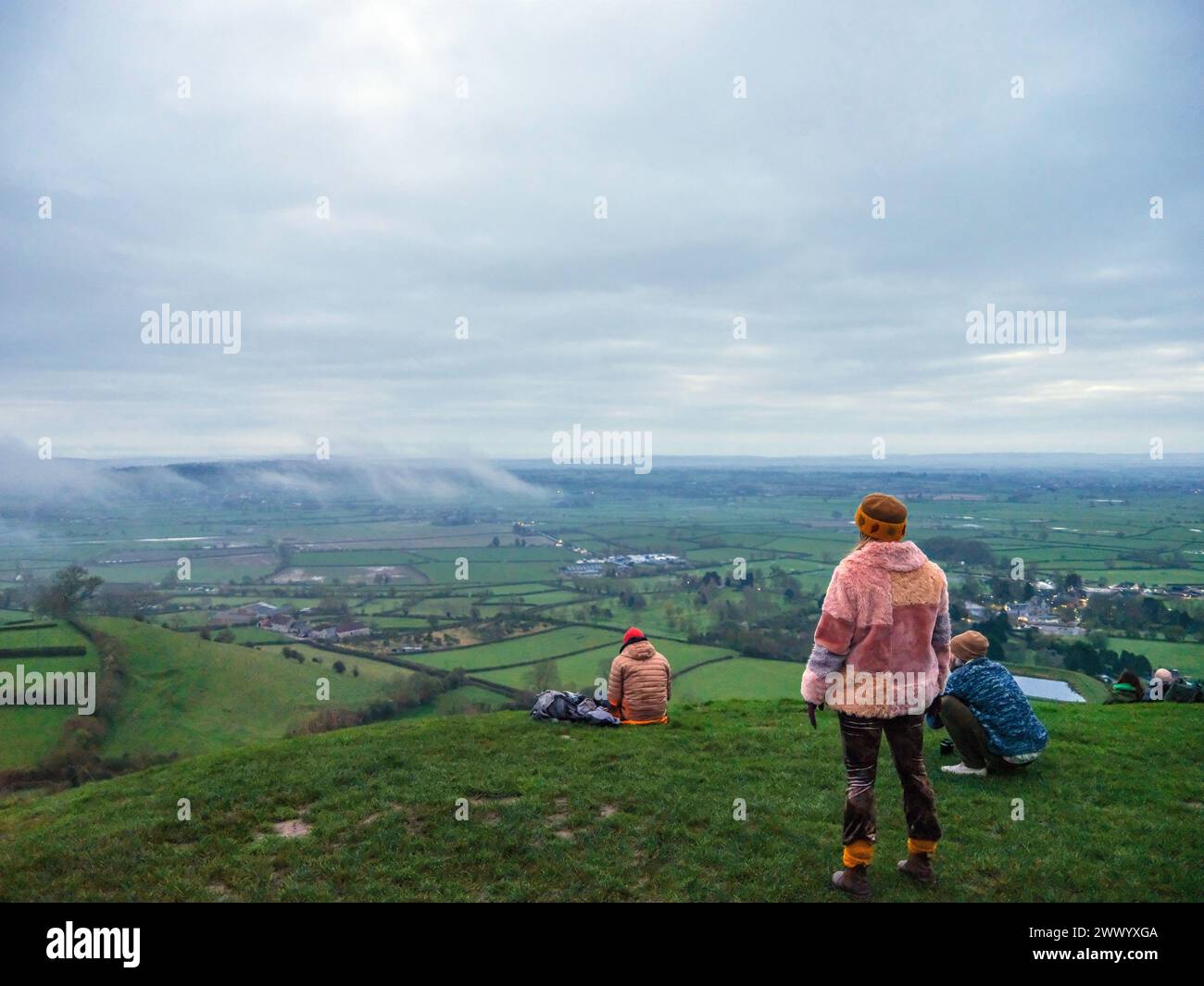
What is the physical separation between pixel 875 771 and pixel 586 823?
283 cm

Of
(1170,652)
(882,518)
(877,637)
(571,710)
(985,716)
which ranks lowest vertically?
(1170,652)

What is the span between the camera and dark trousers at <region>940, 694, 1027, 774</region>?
7812 mm

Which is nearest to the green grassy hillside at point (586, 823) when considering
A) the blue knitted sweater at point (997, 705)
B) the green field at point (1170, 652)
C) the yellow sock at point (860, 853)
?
the yellow sock at point (860, 853)

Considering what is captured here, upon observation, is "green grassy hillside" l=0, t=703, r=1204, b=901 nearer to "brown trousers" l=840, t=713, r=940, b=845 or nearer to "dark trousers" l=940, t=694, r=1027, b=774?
"dark trousers" l=940, t=694, r=1027, b=774

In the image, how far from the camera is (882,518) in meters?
5.19

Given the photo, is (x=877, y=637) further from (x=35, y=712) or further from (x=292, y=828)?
(x=35, y=712)

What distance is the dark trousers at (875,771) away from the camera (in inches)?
209

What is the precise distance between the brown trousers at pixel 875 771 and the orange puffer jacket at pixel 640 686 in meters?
5.04

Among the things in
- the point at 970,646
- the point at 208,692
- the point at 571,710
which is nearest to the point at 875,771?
the point at 970,646

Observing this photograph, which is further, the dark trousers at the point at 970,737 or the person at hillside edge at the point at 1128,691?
the person at hillside edge at the point at 1128,691

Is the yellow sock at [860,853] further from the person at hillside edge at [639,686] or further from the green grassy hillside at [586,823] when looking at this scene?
the person at hillside edge at [639,686]

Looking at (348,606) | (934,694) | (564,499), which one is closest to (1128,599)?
(934,694)

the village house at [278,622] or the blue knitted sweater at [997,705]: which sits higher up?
the blue knitted sweater at [997,705]
